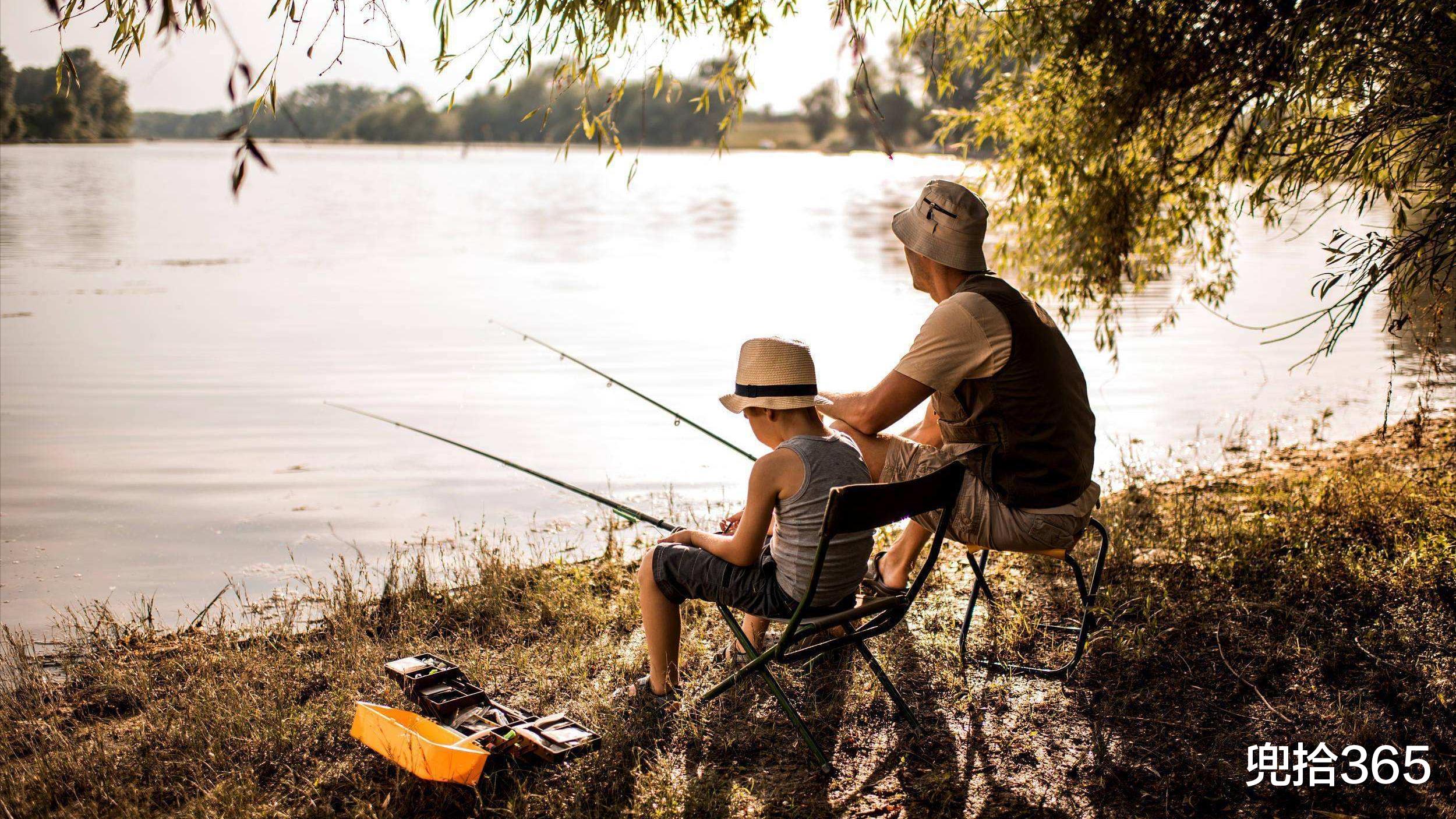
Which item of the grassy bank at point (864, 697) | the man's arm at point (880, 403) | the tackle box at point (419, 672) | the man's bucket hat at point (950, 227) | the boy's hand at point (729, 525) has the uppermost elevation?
the man's bucket hat at point (950, 227)

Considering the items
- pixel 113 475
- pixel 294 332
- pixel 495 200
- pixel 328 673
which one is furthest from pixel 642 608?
pixel 495 200

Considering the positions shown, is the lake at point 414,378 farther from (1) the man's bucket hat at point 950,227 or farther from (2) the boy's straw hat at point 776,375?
(2) the boy's straw hat at point 776,375

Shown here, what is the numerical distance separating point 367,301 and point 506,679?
1261 centimetres

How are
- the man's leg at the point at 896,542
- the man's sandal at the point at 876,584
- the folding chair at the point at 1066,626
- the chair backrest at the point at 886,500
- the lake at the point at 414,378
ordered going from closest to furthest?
the chair backrest at the point at 886,500
the folding chair at the point at 1066,626
the man's leg at the point at 896,542
the man's sandal at the point at 876,584
the lake at the point at 414,378

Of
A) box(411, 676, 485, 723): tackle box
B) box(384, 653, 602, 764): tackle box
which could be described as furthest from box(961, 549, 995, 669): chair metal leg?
box(411, 676, 485, 723): tackle box

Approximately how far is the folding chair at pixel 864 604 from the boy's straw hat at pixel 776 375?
32cm

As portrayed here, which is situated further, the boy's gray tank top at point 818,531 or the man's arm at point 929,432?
the man's arm at point 929,432

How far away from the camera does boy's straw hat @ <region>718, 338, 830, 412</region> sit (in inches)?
124

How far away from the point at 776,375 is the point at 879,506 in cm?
50

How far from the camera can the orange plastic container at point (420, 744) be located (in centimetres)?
300

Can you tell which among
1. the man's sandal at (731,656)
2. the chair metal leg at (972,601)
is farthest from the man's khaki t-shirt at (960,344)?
the man's sandal at (731,656)

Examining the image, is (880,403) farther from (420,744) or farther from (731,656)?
(420,744)

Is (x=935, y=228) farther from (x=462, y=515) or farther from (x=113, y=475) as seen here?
A: (x=113, y=475)

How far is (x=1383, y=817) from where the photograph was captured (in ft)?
9.48
